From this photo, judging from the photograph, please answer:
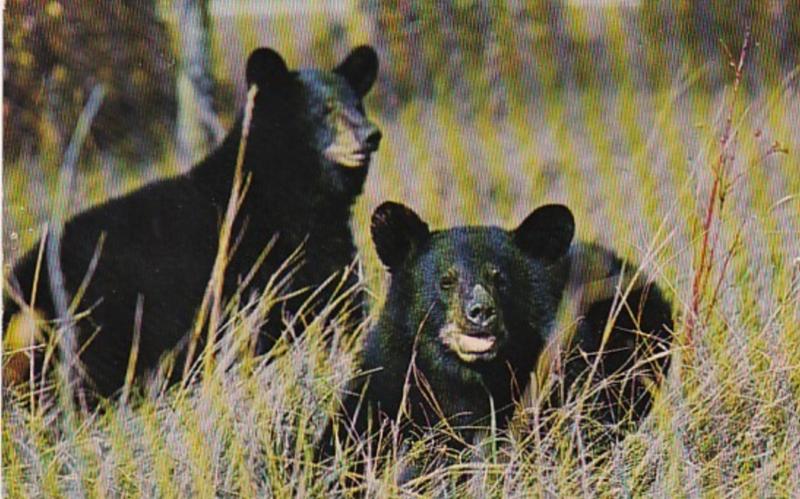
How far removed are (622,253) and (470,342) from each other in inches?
25.9

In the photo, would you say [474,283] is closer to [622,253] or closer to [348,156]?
[622,253]

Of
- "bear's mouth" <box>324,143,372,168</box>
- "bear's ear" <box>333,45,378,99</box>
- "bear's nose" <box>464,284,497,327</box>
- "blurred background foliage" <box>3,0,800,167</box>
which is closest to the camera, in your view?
"bear's nose" <box>464,284,497,327</box>

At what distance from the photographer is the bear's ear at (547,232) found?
14.3 feet

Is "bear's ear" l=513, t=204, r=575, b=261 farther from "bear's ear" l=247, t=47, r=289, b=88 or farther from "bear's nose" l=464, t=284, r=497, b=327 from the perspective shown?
"bear's ear" l=247, t=47, r=289, b=88

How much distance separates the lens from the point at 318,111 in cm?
496

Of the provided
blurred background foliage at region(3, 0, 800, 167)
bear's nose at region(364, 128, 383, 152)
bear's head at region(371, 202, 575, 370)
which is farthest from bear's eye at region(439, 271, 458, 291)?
blurred background foliage at region(3, 0, 800, 167)

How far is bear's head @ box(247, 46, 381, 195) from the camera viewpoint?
4.92 m

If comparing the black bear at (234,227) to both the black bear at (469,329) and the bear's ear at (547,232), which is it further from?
the bear's ear at (547,232)

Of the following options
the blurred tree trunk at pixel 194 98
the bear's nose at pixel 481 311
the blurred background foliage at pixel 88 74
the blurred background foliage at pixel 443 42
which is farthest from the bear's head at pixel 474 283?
the blurred background foliage at pixel 88 74

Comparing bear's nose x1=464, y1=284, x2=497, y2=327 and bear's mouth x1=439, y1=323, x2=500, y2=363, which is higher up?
bear's nose x1=464, y1=284, x2=497, y2=327

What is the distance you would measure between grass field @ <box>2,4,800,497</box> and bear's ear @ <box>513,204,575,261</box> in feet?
0.65

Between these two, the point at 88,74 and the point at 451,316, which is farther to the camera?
the point at 88,74

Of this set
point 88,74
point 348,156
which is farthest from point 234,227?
point 88,74

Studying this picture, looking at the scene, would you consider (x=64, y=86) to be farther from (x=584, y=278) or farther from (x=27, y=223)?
(x=584, y=278)
